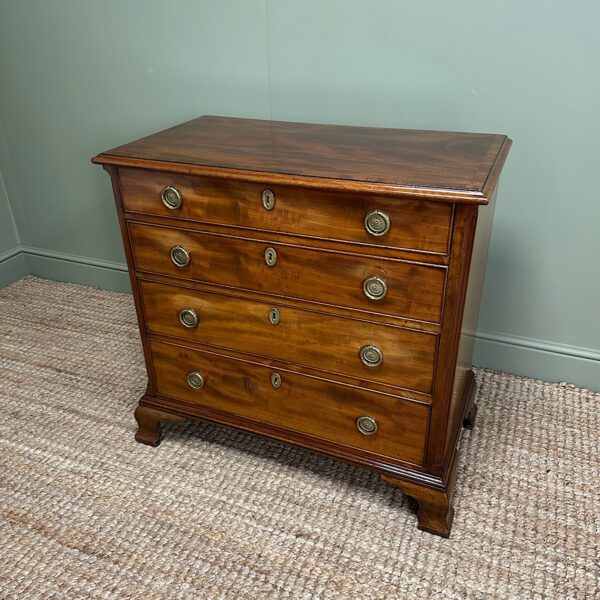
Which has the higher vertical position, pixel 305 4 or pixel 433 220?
pixel 305 4

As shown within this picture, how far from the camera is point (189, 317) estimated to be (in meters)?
1.50

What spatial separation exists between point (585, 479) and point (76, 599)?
1.26 m

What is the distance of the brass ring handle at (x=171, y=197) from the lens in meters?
1.34

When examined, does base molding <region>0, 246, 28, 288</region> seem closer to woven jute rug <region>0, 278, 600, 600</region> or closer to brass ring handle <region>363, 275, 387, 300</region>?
woven jute rug <region>0, 278, 600, 600</region>

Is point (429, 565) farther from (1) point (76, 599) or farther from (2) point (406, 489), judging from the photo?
(1) point (76, 599)

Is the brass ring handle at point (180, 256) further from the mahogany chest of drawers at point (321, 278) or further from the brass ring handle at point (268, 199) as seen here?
the brass ring handle at point (268, 199)

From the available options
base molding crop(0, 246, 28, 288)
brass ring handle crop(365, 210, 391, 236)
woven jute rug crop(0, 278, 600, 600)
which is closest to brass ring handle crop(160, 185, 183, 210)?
brass ring handle crop(365, 210, 391, 236)

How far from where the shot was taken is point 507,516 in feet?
4.74

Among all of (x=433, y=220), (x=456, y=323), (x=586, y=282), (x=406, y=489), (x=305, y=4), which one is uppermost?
(x=305, y=4)

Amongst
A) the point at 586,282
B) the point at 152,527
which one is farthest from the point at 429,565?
the point at 586,282

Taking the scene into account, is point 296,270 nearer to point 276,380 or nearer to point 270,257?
point 270,257

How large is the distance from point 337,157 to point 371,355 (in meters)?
0.44

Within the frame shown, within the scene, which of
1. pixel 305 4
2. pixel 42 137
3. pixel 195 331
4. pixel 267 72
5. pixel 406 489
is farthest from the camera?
pixel 42 137

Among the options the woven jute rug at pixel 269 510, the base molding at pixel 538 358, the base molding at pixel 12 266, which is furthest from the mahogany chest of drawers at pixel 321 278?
the base molding at pixel 12 266
